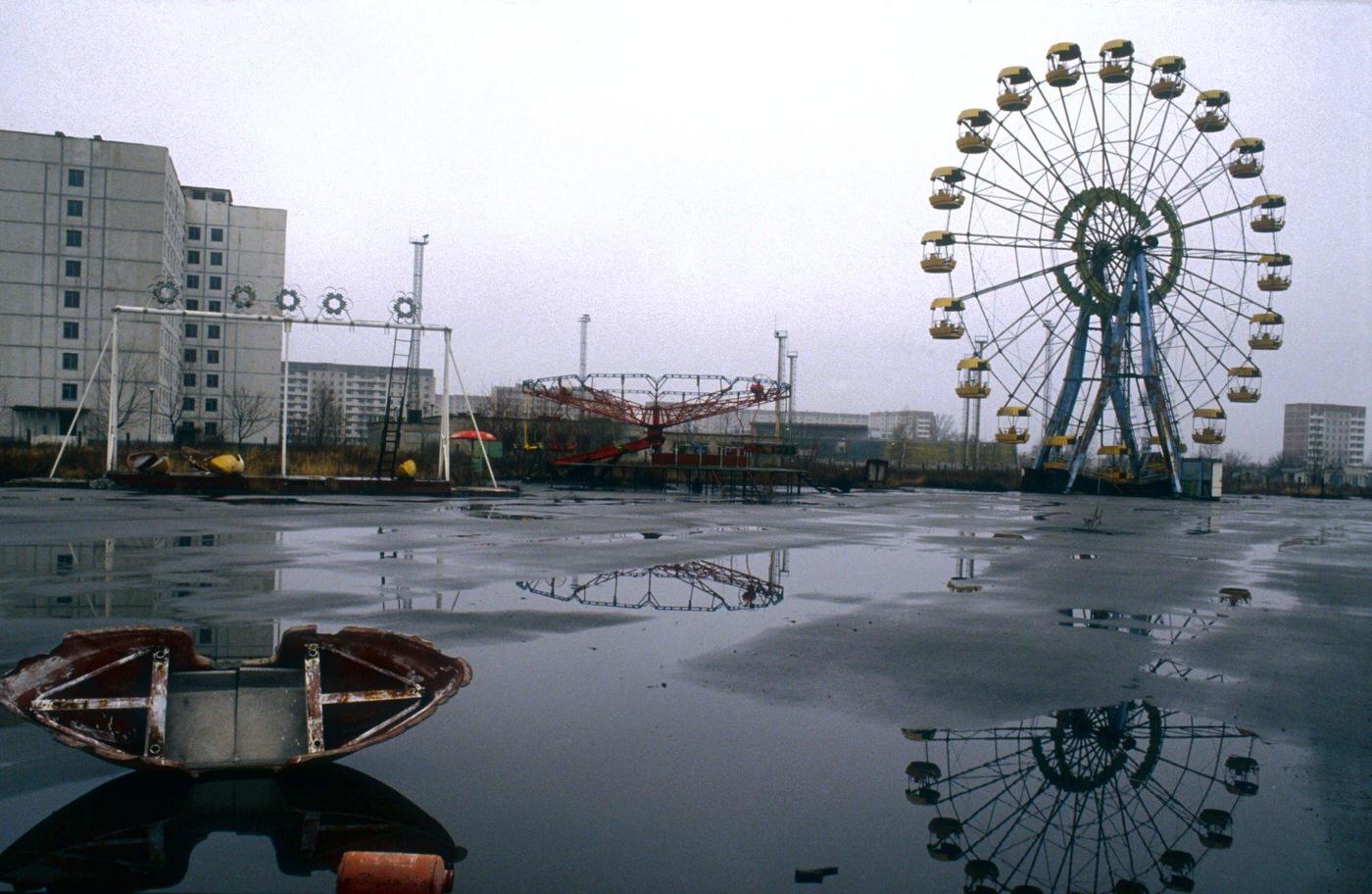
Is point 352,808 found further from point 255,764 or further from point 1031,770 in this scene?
point 1031,770

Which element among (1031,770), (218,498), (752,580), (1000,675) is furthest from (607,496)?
(1031,770)

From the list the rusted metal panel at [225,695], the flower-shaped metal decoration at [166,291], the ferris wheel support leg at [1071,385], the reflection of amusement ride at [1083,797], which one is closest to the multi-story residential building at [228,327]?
the flower-shaped metal decoration at [166,291]

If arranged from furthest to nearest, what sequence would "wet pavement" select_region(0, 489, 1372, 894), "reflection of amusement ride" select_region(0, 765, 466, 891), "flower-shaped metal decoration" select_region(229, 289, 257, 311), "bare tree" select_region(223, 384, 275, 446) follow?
"bare tree" select_region(223, 384, 275, 446)
"flower-shaped metal decoration" select_region(229, 289, 257, 311)
"wet pavement" select_region(0, 489, 1372, 894)
"reflection of amusement ride" select_region(0, 765, 466, 891)

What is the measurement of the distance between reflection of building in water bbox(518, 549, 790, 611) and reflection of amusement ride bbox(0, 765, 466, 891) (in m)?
5.05

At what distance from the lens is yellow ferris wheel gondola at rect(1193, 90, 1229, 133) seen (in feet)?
150

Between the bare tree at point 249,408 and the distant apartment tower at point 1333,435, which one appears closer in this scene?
the bare tree at point 249,408

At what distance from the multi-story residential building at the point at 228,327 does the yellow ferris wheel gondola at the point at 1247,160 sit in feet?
211

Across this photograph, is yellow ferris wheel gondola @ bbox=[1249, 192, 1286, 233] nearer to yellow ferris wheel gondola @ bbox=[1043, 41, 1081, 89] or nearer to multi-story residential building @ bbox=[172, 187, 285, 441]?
yellow ferris wheel gondola @ bbox=[1043, 41, 1081, 89]

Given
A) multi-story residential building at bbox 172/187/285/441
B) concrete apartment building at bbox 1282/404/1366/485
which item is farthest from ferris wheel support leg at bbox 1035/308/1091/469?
concrete apartment building at bbox 1282/404/1366/485

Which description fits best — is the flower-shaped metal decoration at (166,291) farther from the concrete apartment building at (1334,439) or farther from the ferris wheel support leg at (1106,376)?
the concrete apartment building at (1334,439)

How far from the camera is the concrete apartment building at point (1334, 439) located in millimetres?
118250

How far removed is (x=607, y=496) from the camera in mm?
30594

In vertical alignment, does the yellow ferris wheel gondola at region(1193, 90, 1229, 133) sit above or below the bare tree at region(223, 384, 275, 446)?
above

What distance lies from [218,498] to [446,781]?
71.5ft
